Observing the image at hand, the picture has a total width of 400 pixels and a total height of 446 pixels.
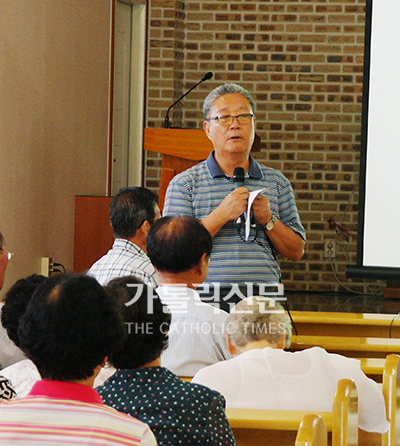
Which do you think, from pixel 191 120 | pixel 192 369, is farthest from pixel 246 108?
pixel 191 120

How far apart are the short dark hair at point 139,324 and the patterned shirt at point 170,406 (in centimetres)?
3

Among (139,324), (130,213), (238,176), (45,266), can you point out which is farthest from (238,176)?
(45,266)

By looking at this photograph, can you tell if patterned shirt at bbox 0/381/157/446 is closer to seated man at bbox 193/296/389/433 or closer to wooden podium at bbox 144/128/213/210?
seated man at bbox 193/296/389/433

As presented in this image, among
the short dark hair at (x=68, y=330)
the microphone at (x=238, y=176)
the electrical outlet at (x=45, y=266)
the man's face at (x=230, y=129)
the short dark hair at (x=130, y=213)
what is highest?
the man's face at (x=230, y=129)

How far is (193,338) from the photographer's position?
2.04 metres

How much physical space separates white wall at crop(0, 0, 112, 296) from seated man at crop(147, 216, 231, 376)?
179 centimetres

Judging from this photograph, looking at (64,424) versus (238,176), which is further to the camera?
(238,176)

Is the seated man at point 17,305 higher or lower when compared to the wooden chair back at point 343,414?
higher

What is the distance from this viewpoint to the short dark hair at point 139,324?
1389 millimetres

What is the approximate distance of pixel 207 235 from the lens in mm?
2195

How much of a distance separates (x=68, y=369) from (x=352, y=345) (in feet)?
6.07

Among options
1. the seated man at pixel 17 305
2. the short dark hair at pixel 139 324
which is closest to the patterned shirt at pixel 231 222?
the seated man at pixel 17 305

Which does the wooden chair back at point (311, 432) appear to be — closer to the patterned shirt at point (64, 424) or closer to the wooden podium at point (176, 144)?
the patterned shirt at point (64, 424)

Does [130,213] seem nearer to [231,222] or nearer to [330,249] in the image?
[231,222]
